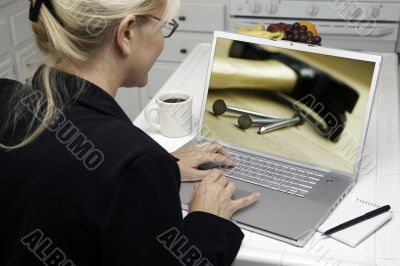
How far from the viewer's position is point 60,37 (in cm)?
84

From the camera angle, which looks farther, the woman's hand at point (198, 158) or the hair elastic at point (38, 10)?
the woman's hand at point (198, 158)

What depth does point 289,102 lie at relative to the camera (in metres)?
1.29

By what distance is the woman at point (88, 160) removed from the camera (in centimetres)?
76

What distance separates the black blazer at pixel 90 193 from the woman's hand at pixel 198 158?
0.35 meters

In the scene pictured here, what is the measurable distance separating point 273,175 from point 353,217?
0.71 feet

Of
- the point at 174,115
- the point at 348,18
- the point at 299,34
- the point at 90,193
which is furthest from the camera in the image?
the point at 348,18

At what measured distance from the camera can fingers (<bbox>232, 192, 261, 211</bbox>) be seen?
41.5 inches

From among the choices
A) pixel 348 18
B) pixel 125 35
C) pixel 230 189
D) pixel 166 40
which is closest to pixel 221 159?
pixel 230 189

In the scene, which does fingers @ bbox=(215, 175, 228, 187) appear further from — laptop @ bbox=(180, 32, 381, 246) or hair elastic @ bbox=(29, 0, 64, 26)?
hair elastic @ bbox=(29, 0, 64, 26)

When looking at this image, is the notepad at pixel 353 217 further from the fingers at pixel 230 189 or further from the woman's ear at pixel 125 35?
the woman's ear at pixel 125 35

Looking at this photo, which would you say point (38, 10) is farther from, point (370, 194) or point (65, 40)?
point (370, 194)

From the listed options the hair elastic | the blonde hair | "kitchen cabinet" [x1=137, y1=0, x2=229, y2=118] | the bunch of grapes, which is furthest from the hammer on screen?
→ "kitchen cabinet" [x1=137, y1=0, x2=229, y2=118]

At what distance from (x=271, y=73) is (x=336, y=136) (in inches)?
8.7

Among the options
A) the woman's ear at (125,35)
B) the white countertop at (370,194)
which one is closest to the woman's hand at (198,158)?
the white countertop at (370,194)
